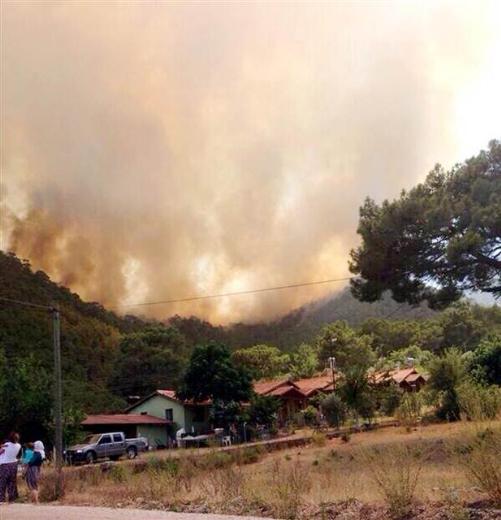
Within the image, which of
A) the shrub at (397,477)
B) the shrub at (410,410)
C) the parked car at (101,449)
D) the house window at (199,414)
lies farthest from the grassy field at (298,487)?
the house window at (199,414)

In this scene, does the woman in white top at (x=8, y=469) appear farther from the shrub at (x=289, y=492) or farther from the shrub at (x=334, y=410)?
the shrub at (x=334, y=410)

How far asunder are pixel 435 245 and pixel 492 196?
3.11m

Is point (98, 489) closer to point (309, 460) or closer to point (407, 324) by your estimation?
point (309, 460)

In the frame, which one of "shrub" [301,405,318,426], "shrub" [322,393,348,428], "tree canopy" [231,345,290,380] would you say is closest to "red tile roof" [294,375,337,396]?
"shrub" [301,405,318,426]

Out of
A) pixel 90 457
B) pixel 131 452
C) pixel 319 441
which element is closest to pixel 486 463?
pixel 319 441

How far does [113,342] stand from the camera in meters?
100

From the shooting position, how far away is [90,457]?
40.2 metres

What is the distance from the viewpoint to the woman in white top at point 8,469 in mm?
15875

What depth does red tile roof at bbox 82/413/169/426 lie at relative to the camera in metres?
55.6

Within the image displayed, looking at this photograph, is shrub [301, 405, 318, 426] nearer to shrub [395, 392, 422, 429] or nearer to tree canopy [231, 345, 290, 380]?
shrub [395, 392, 422, 429]

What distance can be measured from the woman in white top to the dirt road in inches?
58.7

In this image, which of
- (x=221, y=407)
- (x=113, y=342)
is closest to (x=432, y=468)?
(x=221, y=407)

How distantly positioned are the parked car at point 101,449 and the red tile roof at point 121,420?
37.0 feet

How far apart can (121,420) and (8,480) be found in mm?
42347
